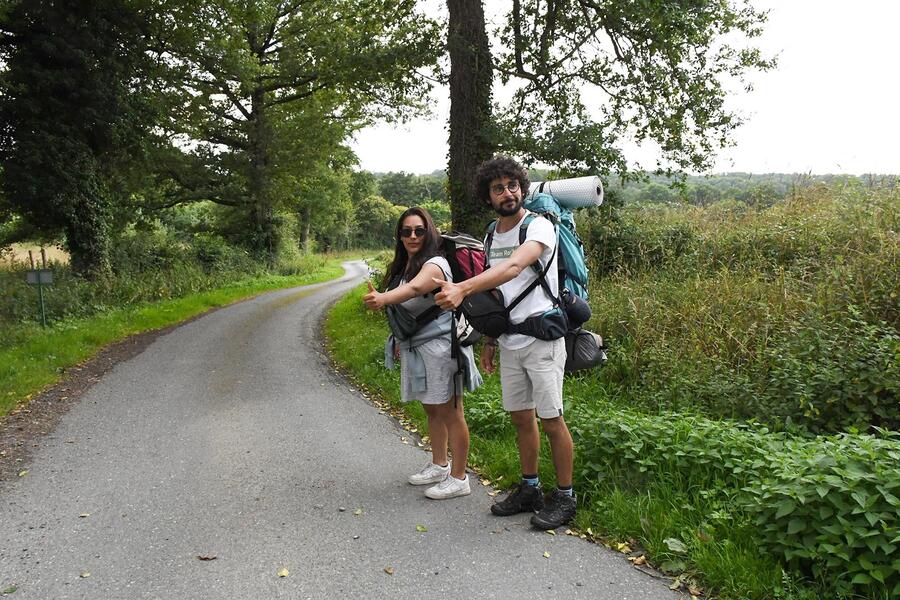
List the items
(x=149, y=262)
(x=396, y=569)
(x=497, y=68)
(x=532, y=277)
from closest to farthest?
(x=396, y=569) < (x=532, y=277) < (x=497, y=68) < (x=149, y=262)

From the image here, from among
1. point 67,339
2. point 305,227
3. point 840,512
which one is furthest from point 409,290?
point 305,227

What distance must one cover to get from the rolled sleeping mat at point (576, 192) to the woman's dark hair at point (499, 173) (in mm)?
130

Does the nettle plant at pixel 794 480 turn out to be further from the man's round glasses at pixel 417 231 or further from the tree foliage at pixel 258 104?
the tree foliage at pixel 258 104

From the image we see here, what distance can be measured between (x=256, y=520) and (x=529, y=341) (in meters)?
2.20

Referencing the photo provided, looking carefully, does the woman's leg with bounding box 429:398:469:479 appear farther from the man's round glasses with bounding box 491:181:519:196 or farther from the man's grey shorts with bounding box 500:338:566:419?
the man's round glasses with bounding box 491:181:519:196

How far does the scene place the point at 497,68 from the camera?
35.5 ft

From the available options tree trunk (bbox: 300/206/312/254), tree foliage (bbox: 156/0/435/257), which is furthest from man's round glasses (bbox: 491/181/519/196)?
tree trunk (bbox: 300/206/312/254)

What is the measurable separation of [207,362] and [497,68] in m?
7.36

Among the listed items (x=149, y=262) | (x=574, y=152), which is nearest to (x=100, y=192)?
(x=149, y=262)

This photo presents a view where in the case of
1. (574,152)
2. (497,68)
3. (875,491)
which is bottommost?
(875,491)

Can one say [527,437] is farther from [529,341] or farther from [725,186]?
[725,186]

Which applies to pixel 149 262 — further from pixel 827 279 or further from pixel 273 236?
pixel 827 279

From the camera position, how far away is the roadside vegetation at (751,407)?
277 centimetres

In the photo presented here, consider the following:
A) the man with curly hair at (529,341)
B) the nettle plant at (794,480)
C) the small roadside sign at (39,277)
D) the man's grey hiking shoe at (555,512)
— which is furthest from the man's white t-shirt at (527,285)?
the small roadside sign at (39,277)
